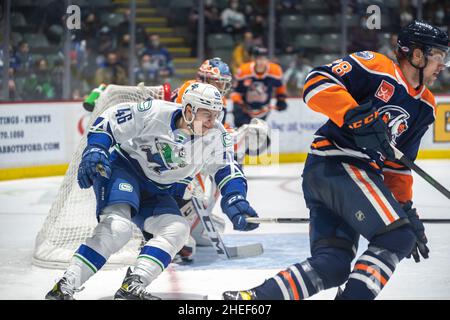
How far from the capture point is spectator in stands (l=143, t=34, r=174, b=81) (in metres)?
9.98

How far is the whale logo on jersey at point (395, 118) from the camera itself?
325 centimetres

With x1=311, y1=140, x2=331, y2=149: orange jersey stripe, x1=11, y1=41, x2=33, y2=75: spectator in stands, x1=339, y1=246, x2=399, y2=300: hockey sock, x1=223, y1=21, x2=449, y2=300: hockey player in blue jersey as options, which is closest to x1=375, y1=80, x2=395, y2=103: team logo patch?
x1=223, y1=21, x2=449, y2=300: hockey player in blue jersey

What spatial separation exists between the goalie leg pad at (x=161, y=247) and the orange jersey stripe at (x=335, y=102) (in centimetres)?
78

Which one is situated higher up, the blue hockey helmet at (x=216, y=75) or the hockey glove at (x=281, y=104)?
the blue hockey helmet at (x=216, y=75)

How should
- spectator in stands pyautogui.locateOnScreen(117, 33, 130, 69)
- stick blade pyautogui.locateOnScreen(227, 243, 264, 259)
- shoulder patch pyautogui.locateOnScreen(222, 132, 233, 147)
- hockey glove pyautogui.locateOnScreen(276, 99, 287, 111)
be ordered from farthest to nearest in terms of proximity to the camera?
spectator in stands pyautogui.locateOnScreen(117, 33, 130, 69) → hockey glove pyautogui.locateOnScreen(276, 99, 287, 111) → stick blade pyautogui.locateOnScreen(227, 243, 264, 259) → shoulder patch pyautogui.locateOnScreen(222, 132, 233, 147)

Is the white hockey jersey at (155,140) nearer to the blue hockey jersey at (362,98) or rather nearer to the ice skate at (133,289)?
the ice skate at (133,289)

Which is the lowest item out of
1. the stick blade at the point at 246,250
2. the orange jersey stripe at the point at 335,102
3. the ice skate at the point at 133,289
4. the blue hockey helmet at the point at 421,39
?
the stick blade at the point at 246,250

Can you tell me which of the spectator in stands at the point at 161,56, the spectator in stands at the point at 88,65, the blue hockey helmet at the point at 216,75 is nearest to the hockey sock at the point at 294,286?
the blue hockey helmet at the point at 216,75

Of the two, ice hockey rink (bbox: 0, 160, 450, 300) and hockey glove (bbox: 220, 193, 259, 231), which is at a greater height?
hockey glove (bbox: 220, 193, 259, 231)

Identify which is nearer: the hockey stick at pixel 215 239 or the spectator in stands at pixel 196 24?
the hockey stick at pixel 215 239

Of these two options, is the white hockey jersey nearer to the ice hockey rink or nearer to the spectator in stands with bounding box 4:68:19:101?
the ice hockey rink

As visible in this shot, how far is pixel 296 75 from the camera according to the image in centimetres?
1059

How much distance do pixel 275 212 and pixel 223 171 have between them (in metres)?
2.85

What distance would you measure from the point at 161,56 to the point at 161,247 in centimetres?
667
